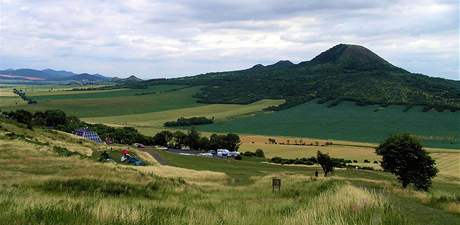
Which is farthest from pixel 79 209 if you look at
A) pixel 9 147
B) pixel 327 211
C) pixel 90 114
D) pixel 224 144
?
pixel 90 114

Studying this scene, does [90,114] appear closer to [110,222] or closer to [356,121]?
[356,121]

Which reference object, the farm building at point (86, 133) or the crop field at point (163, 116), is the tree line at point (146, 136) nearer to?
the farm building at point (86, 133)

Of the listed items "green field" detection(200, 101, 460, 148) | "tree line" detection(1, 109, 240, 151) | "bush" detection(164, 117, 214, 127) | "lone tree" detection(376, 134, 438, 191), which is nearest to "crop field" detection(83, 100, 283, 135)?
"bush" detection(164, 117, 214, 127)

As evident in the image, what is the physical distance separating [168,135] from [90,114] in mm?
65793

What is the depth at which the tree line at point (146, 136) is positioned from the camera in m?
118

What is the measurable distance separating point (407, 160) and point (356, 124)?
349ft

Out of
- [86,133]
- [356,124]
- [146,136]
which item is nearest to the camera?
[86,133]

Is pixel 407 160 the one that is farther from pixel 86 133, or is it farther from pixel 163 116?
pixel 163 116

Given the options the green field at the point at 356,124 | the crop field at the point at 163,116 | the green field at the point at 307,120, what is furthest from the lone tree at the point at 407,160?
the crop field at the point at 163,116

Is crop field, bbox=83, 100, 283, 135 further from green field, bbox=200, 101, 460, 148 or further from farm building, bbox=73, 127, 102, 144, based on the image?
farm building, bbox=73, 127, 102, 144

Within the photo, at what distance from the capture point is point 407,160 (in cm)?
5578

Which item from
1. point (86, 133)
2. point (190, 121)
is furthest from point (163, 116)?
point (86, 133)

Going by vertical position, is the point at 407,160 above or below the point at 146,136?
above

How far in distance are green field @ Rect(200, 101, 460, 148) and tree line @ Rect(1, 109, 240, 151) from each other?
2477 centimetres
